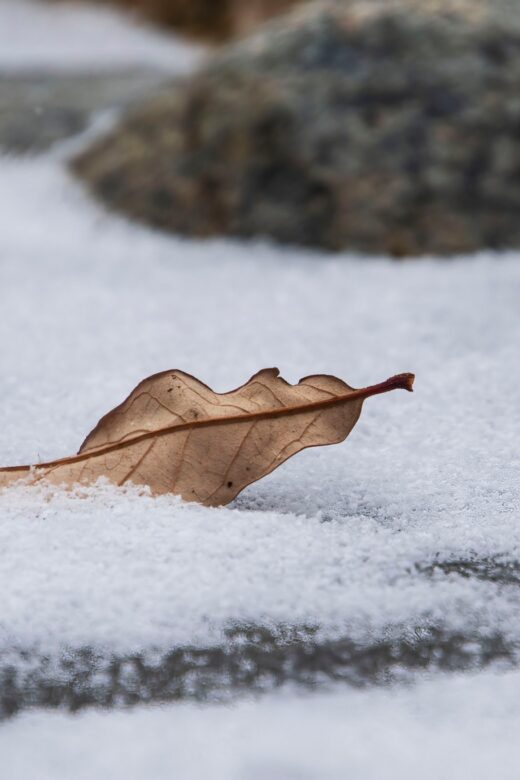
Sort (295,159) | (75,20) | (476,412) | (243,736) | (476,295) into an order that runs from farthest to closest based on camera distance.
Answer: (75,20) → (295,159) → (476,295) → (476,412) → (243,736)

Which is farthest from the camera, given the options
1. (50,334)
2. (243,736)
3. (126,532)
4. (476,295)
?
(476,295)

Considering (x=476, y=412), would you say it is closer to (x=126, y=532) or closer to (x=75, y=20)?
(x=126, y=532)

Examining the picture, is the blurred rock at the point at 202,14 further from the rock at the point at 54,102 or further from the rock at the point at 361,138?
the rock at the point at 361,138

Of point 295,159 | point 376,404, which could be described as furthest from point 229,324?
point 295,159

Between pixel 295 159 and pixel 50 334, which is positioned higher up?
pixel 295 159

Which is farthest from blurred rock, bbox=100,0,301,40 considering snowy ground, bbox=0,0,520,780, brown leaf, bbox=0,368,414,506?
brown leaf, bbox=0,368,414,506

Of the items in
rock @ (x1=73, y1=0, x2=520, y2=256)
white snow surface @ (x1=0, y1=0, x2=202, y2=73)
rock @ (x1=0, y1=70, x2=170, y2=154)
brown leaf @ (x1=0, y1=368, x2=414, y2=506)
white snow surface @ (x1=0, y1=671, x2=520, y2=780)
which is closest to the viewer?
white snow surface @ (x1=0, y1=671, x2=520, y2=780)

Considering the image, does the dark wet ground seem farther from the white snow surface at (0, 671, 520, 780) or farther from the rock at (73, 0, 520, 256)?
the rock at (73, 0, 520, 256)

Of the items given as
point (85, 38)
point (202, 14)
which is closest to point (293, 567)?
point (85, 38)
